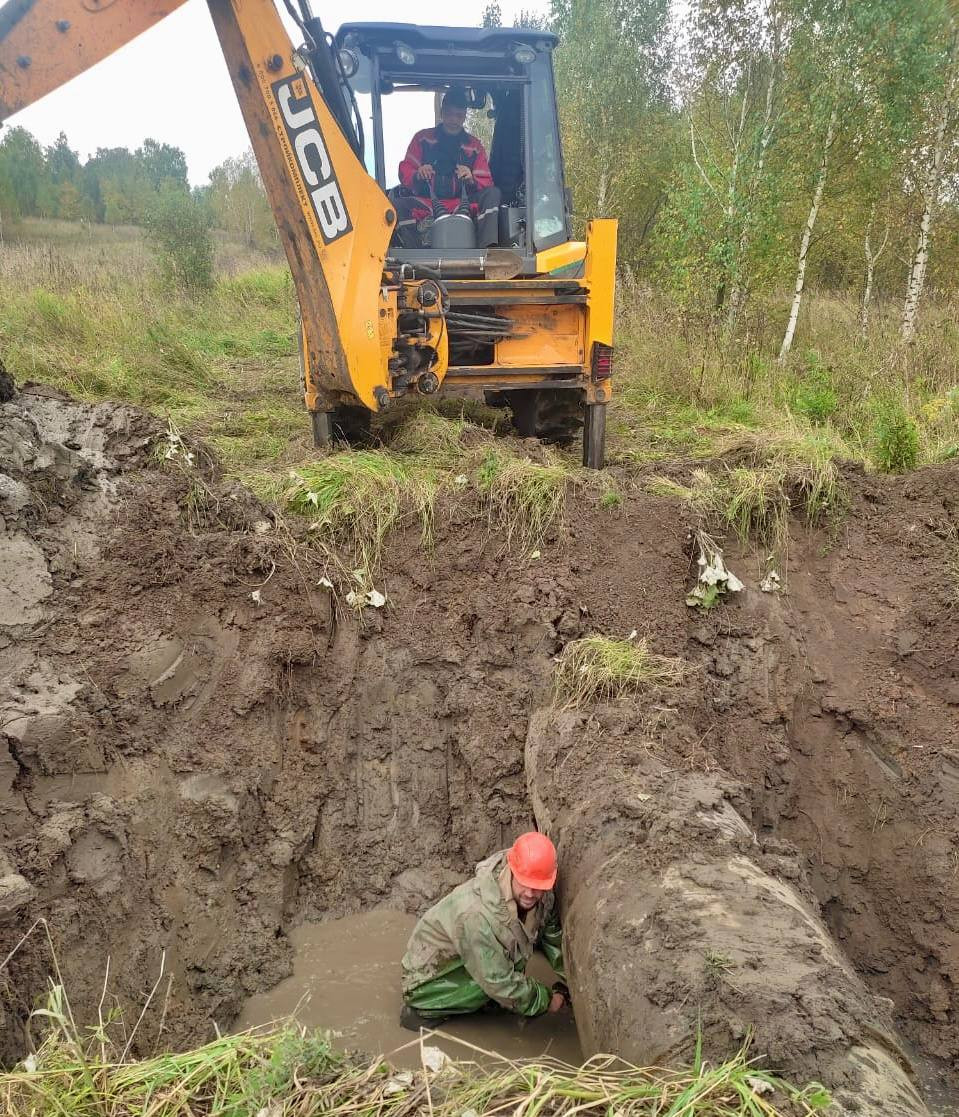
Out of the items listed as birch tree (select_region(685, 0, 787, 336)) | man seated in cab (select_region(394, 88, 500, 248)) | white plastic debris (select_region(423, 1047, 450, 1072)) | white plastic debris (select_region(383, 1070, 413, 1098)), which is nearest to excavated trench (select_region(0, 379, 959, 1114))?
white plastic debris (select_region(423, 1047, 450, 1072))

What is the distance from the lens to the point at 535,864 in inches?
127

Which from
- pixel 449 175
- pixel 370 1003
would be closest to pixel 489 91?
pixel 449 175

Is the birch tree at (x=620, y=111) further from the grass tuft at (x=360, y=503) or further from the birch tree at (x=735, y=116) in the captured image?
the grass tuft at (x=360, y=503)

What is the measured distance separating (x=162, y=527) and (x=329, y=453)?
5.12 ft

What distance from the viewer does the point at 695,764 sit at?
356 cm

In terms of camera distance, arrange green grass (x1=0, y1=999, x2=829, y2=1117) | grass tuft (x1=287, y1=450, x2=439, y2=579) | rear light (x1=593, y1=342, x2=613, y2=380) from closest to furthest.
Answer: green grass (x1=0, y1=999, x2=829, y2=1117)
grass tuft (x1=287, y1=450, x2=439, y2=579)
rear light (x1=593, y1=342, x2=613, y2=380)

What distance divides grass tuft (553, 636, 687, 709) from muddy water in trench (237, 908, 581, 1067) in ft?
4.49

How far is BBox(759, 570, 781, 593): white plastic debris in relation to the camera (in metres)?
4.84

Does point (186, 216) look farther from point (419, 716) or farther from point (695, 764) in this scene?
point (695, 764)

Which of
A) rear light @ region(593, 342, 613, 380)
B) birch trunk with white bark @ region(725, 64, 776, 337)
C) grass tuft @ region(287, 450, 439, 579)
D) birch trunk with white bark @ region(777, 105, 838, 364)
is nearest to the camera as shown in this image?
grass tuft @ region(287, 450, 439, 579)

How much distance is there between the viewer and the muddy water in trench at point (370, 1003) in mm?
3467

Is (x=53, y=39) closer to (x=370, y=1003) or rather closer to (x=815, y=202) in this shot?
(x=370, y=1003)

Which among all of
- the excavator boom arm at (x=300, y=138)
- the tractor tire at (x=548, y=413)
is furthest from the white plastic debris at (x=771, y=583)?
the excavator boom arm at (x=300, y=138)

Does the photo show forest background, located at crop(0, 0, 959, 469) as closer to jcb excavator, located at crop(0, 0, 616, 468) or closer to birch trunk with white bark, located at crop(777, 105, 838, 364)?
birch trunk with white bark, located at crop(777, 105, 838, 364)
